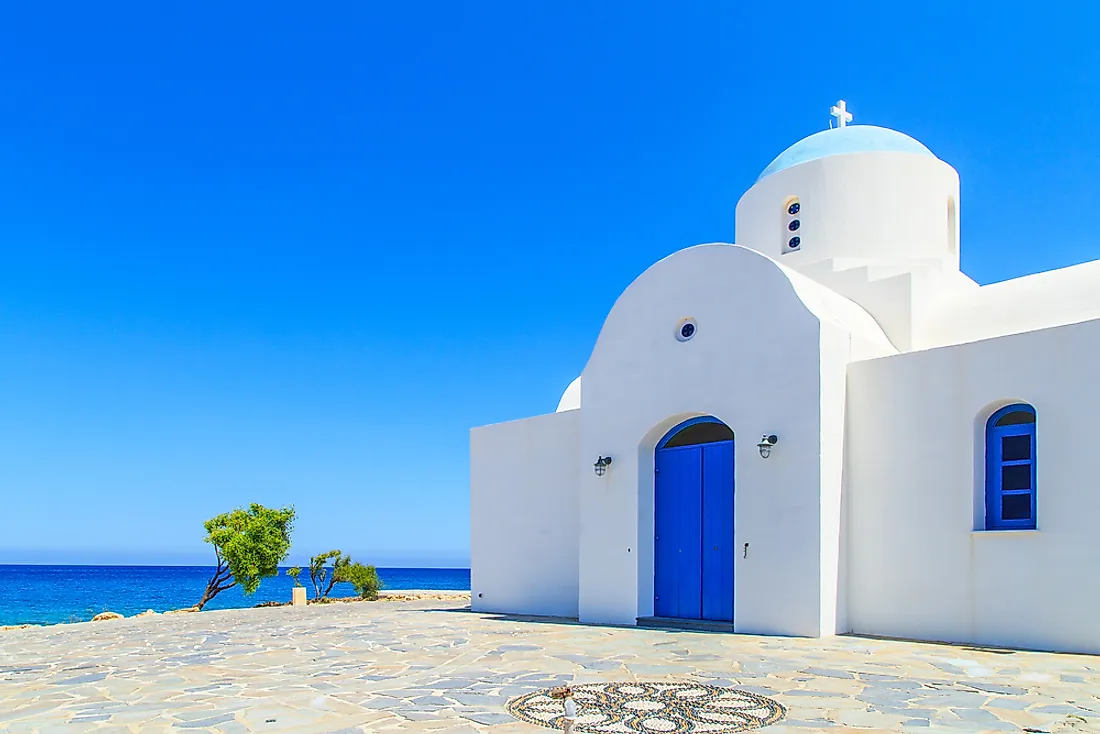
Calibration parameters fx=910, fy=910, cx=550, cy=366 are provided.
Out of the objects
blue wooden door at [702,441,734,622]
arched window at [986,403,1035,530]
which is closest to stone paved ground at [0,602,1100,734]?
blue wooden door at [702,441,734,622]

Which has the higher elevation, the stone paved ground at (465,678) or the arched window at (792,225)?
the arched window at (792,225)

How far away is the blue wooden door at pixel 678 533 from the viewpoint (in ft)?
42.1

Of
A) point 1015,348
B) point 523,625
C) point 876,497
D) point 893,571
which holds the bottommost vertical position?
point 523,625

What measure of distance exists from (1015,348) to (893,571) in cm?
302

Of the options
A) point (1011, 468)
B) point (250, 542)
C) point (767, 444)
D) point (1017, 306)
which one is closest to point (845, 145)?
point (1017, 306)

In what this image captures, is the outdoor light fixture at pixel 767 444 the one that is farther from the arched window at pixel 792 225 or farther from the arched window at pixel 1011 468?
the arched window at pixel 792 225

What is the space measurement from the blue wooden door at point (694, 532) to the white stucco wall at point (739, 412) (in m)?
0.20

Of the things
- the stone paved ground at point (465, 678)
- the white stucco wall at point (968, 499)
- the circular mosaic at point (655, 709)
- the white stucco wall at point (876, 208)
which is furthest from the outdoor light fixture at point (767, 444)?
the white stucco wall at point (876, 208)

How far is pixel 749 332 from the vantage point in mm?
12258

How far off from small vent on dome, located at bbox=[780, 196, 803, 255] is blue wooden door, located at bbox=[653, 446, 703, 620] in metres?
4.76

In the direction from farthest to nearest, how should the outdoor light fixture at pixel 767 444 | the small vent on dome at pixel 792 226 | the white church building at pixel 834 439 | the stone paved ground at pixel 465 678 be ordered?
1. the small vent on dome at pixel 792 226
2. the outdoor light fixture at pixel 767 444
3. the white church building at pixel 834 439
4. the stone paved ground at pixel 465 678

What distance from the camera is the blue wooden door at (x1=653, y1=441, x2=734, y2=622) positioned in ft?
40.8

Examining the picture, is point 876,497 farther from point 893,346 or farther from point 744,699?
point 744,699

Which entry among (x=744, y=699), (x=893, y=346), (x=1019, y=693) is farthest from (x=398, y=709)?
(x=893, y=346)
